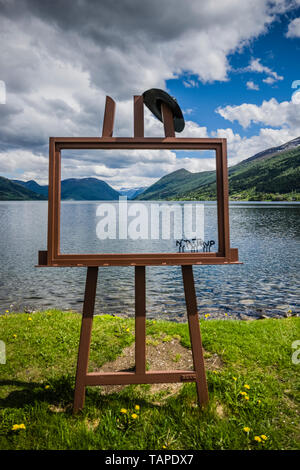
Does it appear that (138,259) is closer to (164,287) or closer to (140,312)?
(140,312)

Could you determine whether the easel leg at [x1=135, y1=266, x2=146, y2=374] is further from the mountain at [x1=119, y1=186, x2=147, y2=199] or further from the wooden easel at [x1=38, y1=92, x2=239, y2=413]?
the mountain at [x1=119, y1=186, x2=147, y2=199]

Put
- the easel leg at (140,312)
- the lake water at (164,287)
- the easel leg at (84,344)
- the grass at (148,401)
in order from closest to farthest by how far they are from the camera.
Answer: the grass at (148,401) < the easel leg at (84,344) < the easel leg at (140,312) < the lake water at (164,287)

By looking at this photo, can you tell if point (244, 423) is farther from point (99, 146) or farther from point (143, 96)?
point (143, 96)

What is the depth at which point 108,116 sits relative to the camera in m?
5.02

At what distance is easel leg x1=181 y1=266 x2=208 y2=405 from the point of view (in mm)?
4719

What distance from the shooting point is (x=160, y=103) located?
204 inches

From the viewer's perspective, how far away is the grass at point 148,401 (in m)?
4.00

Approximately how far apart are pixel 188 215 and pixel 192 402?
10.5 feet

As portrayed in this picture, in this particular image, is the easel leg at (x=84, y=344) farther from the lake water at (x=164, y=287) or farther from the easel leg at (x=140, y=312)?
the lake water at (x=164, y=287)

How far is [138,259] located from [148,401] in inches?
99.0

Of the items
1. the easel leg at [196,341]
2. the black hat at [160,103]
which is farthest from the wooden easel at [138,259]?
the black hat at [160,103]

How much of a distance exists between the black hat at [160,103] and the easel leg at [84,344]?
3.04 meters

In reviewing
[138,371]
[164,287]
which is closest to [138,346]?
[138,371]
